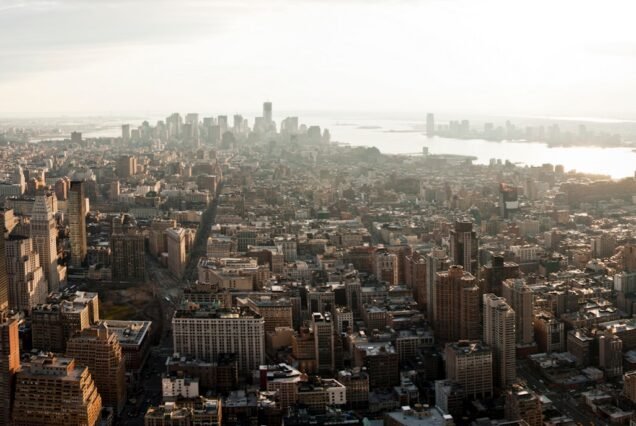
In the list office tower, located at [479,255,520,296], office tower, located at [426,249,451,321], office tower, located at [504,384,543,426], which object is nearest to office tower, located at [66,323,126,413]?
office tower, located at [504,384,543,426]

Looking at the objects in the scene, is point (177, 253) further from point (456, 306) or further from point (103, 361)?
point (103, 361)

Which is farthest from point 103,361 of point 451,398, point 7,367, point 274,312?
point 451,398

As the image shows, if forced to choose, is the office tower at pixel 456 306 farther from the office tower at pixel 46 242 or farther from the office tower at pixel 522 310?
the office tower at pixel 46 242

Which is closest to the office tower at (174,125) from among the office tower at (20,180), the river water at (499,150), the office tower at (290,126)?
the office tower at (290,126)

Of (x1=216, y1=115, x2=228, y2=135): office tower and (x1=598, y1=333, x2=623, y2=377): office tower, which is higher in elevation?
(x1=216, y1=115, x2=228, y2=135): office tower

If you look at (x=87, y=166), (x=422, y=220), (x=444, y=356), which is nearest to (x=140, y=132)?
(x=87, y=166)

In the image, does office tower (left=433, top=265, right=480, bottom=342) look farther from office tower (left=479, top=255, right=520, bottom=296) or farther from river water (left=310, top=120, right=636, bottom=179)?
river water (left=310, top=120, right=636, bottom=179)
